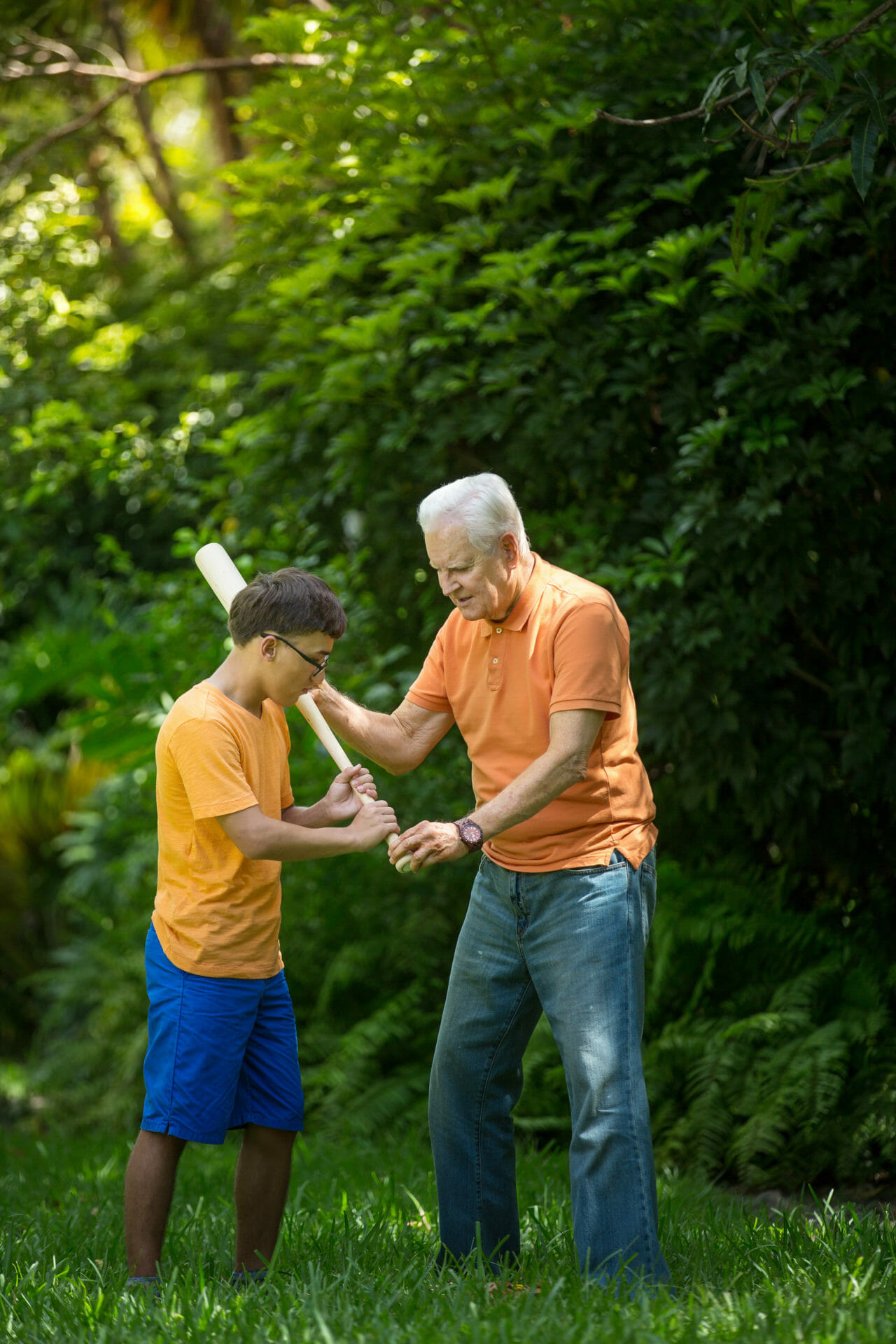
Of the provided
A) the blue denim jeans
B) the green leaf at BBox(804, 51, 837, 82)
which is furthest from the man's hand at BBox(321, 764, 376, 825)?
the green leaf at BBox(804, 51, 837, 82)

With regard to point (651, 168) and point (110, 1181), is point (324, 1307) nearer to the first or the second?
point (110, 1181)

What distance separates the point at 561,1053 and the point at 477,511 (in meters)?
1.24

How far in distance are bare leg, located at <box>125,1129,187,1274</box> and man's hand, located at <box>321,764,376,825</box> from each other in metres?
0.85

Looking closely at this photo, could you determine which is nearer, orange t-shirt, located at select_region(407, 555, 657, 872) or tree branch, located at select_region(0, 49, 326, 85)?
orange t-shirt, located at select_region(407, 555, 657, 872)

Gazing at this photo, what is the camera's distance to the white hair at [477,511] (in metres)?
2.85

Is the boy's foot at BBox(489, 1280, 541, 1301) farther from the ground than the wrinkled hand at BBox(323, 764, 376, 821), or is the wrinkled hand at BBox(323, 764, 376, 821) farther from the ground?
the wrinkled hand at BBox(323, 764, 376, 821)

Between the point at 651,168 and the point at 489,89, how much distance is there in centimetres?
71

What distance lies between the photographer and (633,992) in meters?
2.79

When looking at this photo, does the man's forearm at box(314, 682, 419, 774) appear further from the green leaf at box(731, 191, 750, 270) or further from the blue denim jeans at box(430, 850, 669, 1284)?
the green leaf at box(731, 191, 750, 270)

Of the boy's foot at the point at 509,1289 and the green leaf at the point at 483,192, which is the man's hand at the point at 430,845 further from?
the green leaf at the point at 483,192

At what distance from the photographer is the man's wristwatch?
108 inches

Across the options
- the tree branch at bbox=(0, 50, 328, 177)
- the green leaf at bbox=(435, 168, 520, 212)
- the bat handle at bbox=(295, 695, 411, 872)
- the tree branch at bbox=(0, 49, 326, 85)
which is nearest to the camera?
the bat handle at bbox=(295, 695, 411, 872)

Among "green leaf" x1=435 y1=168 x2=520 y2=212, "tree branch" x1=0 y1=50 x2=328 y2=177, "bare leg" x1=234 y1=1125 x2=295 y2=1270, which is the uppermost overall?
"tree branch" x1=0 y1=50 x2=328 y2=177

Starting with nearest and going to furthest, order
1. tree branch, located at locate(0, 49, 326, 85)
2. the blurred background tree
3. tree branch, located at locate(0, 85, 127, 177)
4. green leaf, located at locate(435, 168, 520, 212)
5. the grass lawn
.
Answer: the grass lawn
the blurred background tree
green leaf, located at locate(435, 168, 520, 212)
tree branch, located at locate(0, 49, 326, 85)
tree branch, located at locate(0, 85, 127, 177)
